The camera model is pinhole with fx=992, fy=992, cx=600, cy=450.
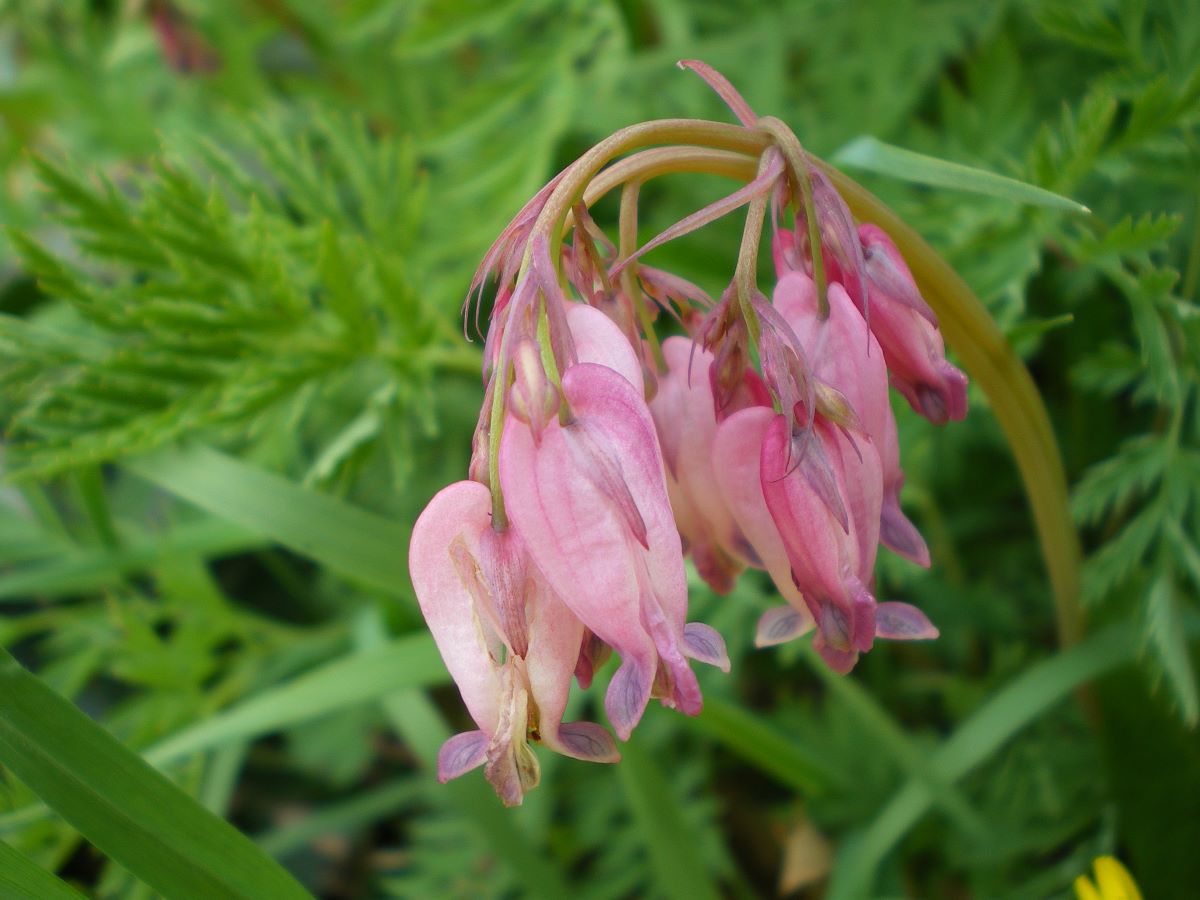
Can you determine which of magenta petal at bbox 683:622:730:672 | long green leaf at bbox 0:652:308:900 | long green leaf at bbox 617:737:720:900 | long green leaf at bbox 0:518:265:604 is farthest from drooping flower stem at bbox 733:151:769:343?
long green leaf at bbox 0:518:265:604

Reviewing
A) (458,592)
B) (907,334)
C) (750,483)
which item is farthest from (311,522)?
(907,334)

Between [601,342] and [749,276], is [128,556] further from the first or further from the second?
[749,276]

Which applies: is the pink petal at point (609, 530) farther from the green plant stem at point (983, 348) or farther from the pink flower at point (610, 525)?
the green plant stem at point (983, 348)

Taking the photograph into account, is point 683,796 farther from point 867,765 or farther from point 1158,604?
point 1158,604

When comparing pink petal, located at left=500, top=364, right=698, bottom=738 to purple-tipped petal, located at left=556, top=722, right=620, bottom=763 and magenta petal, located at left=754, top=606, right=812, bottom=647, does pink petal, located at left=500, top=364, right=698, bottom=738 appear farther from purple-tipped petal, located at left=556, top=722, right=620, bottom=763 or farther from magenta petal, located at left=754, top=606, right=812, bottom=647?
magenta petal, located at left=754, top=606, right=812, bottom=647

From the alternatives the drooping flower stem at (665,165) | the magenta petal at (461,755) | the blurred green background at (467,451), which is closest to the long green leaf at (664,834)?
the blurred green background at (467,451)
